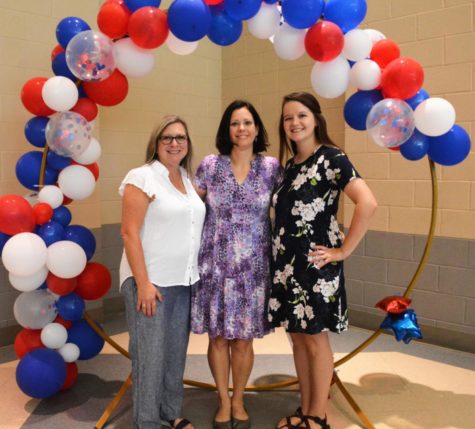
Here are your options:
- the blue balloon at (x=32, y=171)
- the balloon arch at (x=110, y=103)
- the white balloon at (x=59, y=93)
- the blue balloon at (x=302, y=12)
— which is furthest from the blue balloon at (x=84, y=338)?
the blue balloon at (x=302, y=12)

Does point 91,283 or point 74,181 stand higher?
point 74,181

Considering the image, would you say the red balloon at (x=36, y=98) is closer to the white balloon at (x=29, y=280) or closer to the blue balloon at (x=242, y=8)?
the white balloon at (x=29, y=280)

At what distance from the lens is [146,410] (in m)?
2.07

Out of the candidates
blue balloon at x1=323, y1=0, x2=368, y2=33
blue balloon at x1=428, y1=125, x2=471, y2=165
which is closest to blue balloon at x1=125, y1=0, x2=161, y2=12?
blue balloon at x1=323, y1=0, x2=368, y2=33

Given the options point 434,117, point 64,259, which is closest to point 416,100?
point 434,117

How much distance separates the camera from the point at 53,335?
97.0 inches

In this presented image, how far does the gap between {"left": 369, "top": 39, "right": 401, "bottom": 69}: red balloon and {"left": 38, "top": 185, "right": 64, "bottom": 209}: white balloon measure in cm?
168

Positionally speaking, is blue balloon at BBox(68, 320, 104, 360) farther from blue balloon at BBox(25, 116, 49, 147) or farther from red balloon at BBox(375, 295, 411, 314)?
red balloon at BBox(375, 295, 411, 314)

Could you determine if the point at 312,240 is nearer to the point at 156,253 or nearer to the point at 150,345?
the point at 156,253

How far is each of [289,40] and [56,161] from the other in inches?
51.4

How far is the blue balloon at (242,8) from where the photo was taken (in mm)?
2102

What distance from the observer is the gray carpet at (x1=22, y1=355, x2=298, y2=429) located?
2.34m

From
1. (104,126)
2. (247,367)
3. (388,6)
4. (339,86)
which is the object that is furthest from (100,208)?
(388,6)

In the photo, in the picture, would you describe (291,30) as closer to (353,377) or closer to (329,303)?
(329,303)
